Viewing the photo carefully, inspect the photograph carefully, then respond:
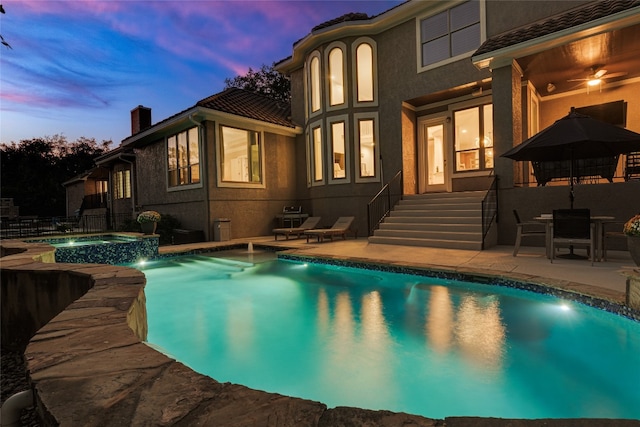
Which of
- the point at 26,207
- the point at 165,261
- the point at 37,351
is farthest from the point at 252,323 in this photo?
the point at 26,207

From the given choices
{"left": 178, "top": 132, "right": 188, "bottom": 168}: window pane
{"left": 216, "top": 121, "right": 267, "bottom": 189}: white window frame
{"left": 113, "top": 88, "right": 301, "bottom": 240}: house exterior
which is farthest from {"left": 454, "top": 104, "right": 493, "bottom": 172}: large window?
{"left": 178, "top": 132, "right": 188, "bottom": 168}: window pane

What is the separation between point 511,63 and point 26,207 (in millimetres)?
36500

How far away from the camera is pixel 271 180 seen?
12.9m

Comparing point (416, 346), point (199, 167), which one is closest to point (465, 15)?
point (199, 167)

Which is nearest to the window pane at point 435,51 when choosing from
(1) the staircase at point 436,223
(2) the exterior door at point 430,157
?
(2) the exterior door at point 430,157

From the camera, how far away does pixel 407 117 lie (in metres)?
11.3

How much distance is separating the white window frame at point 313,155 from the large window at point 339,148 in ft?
0.92

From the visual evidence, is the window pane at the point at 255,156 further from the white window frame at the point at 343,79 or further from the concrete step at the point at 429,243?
the concrete step at the point at 429,243

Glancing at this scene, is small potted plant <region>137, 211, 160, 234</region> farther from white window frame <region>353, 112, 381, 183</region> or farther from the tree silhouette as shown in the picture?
the tree silhouette

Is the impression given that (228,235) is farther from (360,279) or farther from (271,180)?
(360,279)

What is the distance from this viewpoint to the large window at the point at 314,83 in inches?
483

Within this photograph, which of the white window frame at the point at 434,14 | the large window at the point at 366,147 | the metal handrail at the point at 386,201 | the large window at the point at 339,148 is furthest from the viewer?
the large window at the point at 339,148

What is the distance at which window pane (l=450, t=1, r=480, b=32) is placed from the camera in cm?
960

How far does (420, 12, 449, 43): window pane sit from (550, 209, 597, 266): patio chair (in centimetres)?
698
